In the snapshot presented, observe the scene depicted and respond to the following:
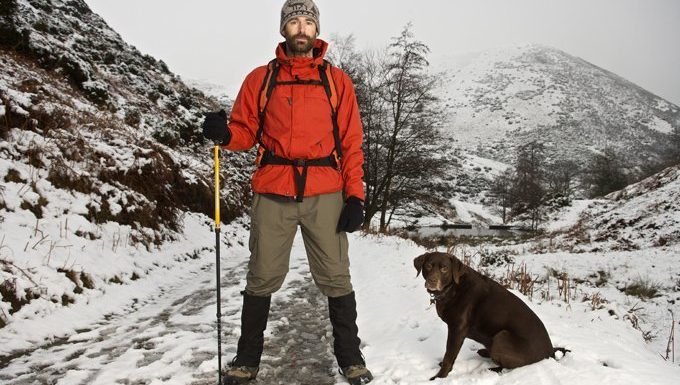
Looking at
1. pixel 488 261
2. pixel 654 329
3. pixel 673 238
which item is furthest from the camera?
pixel 673 238

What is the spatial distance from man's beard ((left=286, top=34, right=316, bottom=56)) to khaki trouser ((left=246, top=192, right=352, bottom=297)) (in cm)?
121

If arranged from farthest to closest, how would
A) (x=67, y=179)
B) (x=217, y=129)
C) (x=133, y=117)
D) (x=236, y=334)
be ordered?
(x=133, y=117)
(x=67, y=179)
(x=236, y=334)
(x=217, y=129)

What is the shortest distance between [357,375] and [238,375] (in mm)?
958

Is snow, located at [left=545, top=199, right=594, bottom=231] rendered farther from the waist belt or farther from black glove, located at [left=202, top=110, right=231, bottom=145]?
black glove, located at [left=202, top=110, right=231, bottom=145]

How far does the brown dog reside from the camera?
3197mm

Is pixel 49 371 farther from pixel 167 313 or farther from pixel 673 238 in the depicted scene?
pixel 673 238

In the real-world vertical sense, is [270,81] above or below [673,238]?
above

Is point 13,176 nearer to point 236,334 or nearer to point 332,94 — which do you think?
point 236,334

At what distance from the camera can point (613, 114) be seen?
3770 inches

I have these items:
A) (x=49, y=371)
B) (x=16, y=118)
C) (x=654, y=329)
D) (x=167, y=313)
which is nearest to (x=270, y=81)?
(x=49, y=371)

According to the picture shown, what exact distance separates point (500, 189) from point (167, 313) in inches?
1941

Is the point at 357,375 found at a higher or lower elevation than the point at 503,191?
lower

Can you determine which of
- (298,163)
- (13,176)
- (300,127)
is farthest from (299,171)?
(13,176)

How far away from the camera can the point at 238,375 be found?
3379 millimetres
